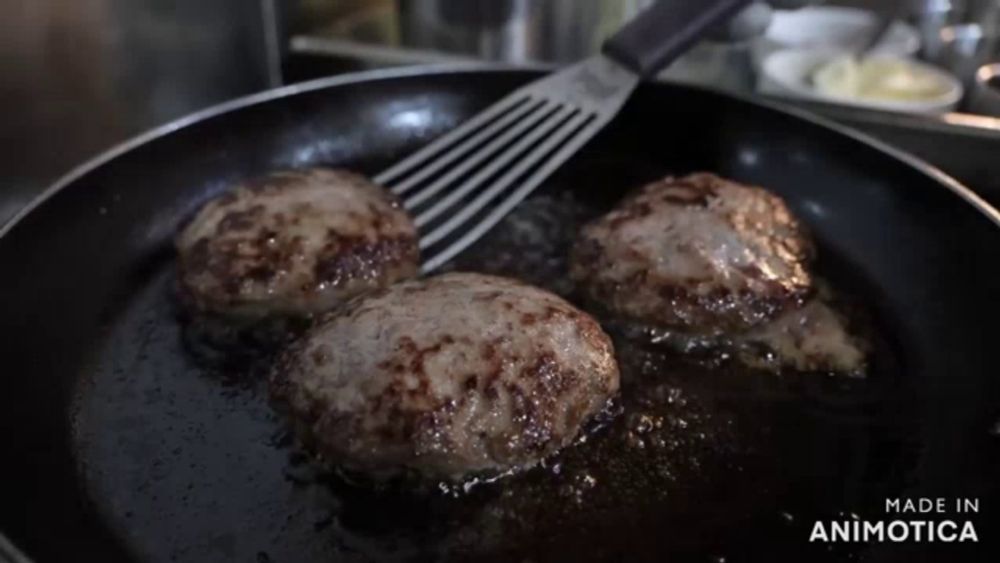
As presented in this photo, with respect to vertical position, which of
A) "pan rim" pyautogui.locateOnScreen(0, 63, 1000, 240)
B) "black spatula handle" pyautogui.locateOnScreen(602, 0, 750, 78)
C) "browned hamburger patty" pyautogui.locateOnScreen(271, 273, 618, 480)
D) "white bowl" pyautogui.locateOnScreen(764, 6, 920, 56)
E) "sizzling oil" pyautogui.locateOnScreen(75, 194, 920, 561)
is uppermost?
"black spatula handle" pyautogui.locateOnScreen(602, 0, 750, 78)

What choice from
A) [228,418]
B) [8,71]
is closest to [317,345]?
[228,418]

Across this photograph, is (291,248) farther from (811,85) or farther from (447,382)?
(811,85)

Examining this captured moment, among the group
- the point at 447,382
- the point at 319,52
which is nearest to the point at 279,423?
the point at 447,382

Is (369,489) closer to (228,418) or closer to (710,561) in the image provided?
(228,418)

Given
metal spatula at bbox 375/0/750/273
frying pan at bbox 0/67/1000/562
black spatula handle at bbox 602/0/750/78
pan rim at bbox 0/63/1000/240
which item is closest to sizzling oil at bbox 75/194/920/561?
frying pan at bbox 0/67/1000/562

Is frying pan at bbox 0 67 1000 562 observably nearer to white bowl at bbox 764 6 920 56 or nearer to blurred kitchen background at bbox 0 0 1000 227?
blurred kitchen background at bbox 0 0 1000 227

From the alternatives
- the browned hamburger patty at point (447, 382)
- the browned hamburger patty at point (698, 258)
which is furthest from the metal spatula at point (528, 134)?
the browned hamburger patty at point (447, 382)

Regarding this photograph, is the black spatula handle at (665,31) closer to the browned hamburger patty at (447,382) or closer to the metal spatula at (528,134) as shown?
the metal spatula at (528,134)
